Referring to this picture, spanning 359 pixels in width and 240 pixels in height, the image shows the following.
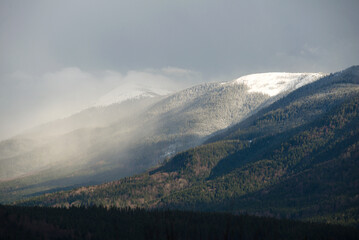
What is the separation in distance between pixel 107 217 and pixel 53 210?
89.9ft

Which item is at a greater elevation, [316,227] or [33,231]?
[33,231]

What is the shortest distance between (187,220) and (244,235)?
31.2 m

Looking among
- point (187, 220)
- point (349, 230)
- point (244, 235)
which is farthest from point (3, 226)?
point (349, 230)

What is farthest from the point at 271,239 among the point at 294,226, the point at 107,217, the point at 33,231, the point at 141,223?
the point at 33,231

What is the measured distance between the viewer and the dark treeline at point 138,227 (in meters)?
158

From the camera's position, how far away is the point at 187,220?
19575cm

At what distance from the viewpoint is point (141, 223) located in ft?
613

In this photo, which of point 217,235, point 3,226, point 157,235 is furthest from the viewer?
point 217,235

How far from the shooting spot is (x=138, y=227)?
7077 inches

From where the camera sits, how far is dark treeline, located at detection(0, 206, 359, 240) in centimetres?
15800

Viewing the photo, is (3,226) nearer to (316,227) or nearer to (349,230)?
(316,227)

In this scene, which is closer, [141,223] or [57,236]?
[57,236]

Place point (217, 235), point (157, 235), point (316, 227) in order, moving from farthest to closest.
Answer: point (316, 227), point (217, 235), point (157, 235)

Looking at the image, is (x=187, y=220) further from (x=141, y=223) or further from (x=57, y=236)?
(x=57, y=236)
